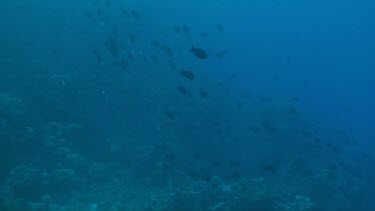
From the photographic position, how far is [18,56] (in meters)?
25.0

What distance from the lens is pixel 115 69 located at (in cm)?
2464

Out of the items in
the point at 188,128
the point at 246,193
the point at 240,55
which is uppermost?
the point at 240,55

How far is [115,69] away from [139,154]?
799 cm

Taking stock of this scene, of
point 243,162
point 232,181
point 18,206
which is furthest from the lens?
point 243,162

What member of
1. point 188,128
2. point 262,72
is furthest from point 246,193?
point 262,72

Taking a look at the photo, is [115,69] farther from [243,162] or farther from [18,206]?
[18,206]

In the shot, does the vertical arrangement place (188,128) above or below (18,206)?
above

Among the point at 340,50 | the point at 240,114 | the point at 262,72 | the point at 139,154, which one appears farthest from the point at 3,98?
the point at 340,50

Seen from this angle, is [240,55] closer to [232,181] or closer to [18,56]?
[18,56]

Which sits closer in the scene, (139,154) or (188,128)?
(139,154)

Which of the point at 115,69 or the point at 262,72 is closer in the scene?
the point at 115,69

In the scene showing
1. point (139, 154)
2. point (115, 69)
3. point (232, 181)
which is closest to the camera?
point (232, 181)

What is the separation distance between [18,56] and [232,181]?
16.7 meters

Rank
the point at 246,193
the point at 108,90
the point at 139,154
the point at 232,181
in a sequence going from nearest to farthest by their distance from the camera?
the point at 246,193 → the point at 232,181 → the point at 139,154 → the point at 108,90
